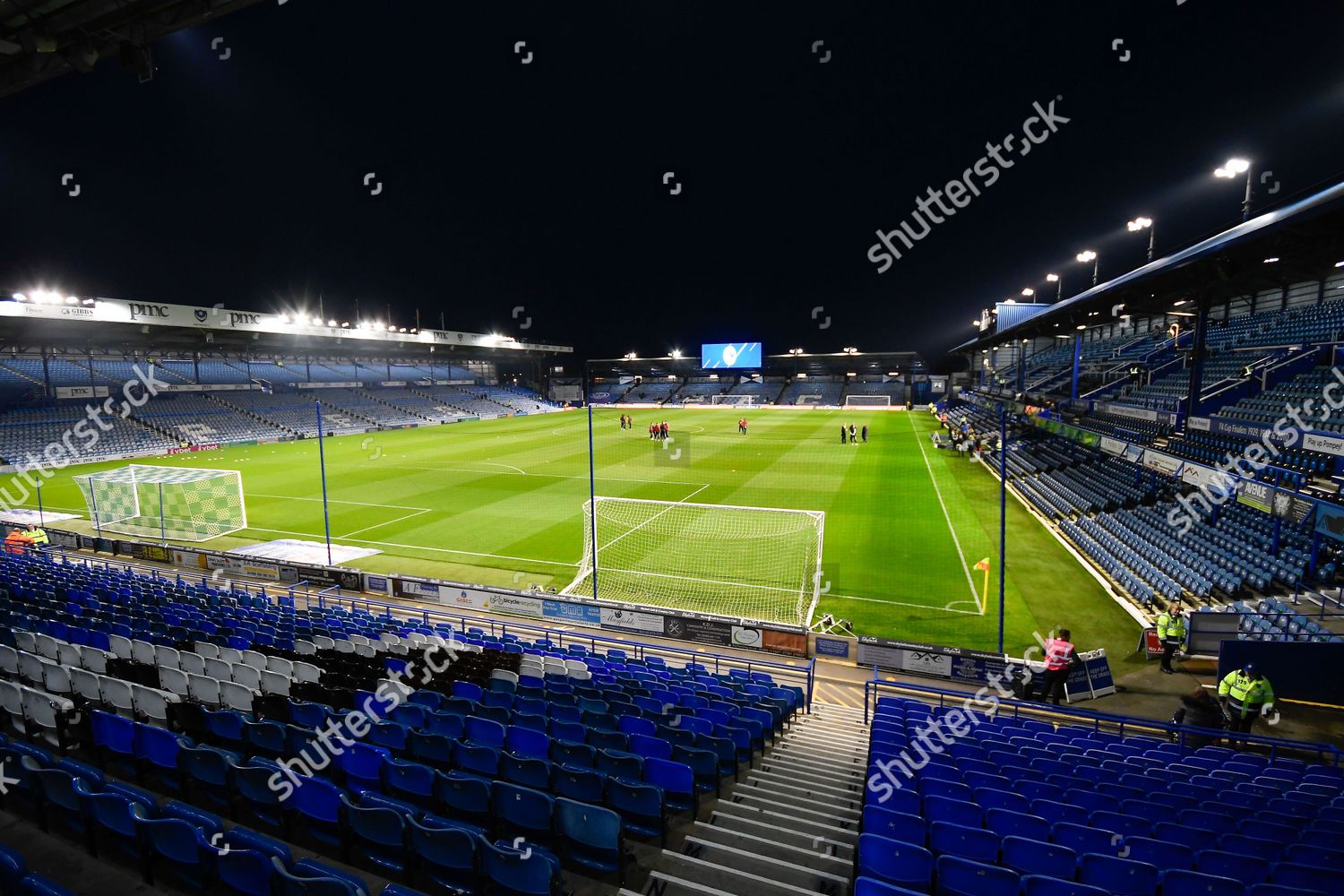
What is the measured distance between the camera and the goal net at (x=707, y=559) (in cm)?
1573

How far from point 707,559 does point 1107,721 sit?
35.7ft

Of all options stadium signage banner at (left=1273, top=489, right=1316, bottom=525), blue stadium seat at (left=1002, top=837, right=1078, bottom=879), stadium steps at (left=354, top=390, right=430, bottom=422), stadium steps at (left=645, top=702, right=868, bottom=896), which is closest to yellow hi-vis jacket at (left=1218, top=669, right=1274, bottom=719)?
stadium signage banner at (left=1273, top=489, right=1316, bottom=525)

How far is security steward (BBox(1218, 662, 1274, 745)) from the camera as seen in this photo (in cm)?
905

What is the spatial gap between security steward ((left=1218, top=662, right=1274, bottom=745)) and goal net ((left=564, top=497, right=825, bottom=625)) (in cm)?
694

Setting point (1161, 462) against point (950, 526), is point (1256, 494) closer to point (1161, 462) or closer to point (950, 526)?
point (1161, 462)

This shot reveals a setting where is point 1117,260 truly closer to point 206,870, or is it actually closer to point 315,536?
point 315,536

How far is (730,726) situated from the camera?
730 centimetres

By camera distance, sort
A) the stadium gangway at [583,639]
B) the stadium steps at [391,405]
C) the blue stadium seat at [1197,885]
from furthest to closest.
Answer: the stadium steps at [391,405] < the stadium gangway at [583,639] < the blue stadium seat at [1197,885]

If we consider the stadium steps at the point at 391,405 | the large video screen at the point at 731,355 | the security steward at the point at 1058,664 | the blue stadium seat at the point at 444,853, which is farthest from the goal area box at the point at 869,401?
the blue stadium seat at the point at 444,853

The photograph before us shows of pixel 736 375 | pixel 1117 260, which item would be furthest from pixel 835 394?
pixel 1117 260

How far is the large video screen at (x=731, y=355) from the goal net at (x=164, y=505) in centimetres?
7027

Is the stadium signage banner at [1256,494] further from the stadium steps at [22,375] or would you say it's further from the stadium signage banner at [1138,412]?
the stadium steps at [22,375]

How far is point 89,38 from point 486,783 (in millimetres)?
9489

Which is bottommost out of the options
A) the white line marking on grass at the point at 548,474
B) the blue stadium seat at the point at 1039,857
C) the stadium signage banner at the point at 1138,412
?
the white line marking on grass at the point at 548,474
